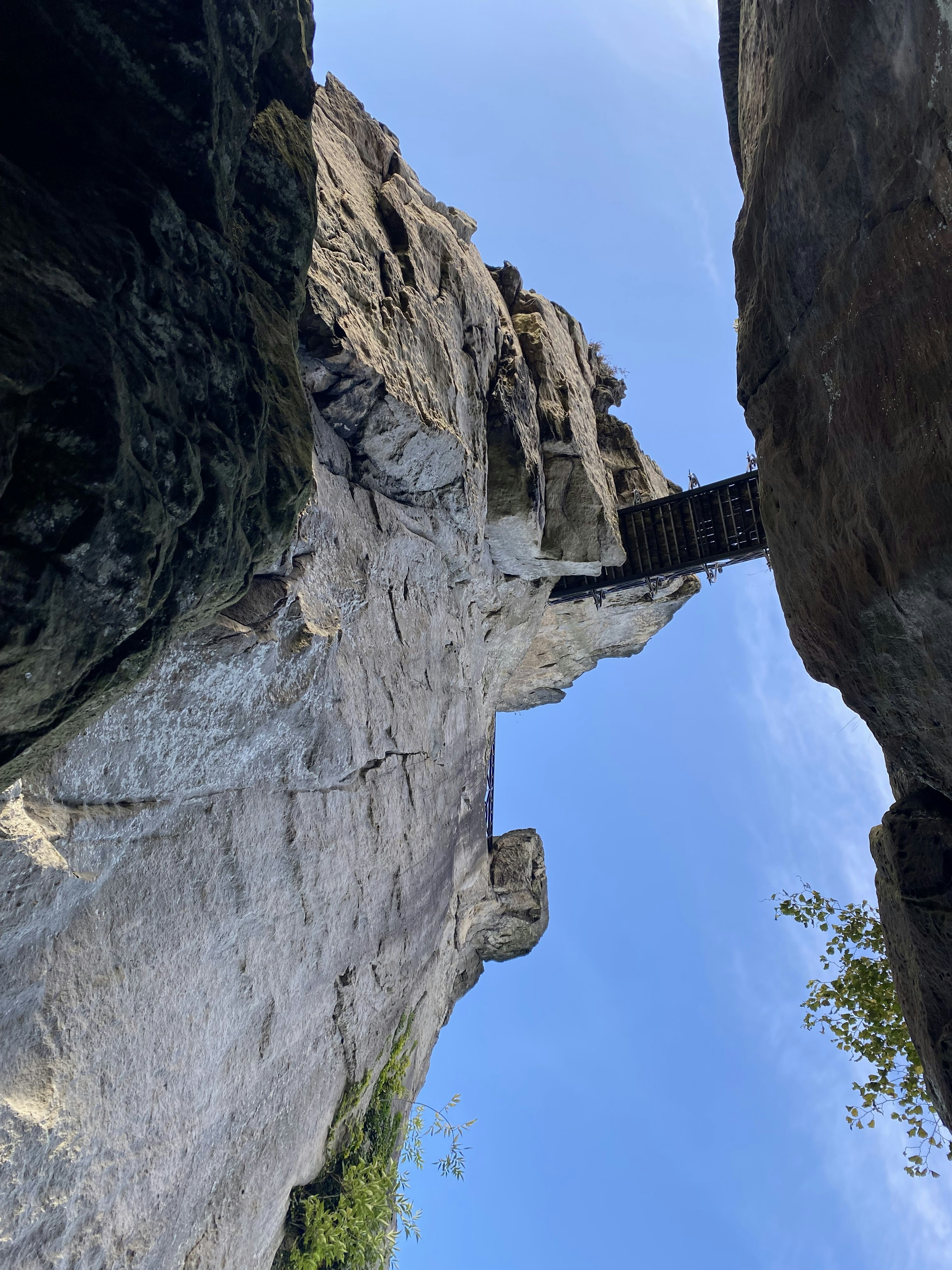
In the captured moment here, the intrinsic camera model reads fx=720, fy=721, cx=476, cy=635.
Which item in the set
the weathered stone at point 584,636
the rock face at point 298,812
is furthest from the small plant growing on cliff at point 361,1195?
the weathered stone at point 584,636

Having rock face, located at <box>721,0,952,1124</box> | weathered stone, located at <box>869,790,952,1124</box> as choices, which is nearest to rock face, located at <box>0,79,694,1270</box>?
rock face, located at <box>721,0,952,1124</box>

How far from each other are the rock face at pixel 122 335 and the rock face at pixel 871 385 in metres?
3.30

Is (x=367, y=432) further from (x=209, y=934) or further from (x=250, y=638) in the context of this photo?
(x=209, y=934)

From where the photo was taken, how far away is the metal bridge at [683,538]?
1379 centimetres

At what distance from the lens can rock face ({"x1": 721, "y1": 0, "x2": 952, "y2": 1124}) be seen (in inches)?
151

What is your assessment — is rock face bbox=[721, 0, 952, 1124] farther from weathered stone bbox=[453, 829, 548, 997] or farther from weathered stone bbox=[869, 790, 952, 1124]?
weathered stone bbox=[453, 829, 548, 997]

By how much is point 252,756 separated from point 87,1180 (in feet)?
8.72

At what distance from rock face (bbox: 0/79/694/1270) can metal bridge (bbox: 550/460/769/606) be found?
10.3ft

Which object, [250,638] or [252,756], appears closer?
[250,638]

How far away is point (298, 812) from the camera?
623 centimetres

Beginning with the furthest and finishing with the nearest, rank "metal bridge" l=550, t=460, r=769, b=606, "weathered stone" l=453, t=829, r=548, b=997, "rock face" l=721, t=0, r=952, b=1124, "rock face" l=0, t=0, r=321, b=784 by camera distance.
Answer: "weathered stone" l=453, t=829, r=548, b=997 → "metal bridge" l=550, t=460, r=769, b=606 → "rock face" l=721, t=0, r=952, b=1124 → "rock face" l=0, t=0, r=321, b=784

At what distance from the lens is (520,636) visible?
14148mm

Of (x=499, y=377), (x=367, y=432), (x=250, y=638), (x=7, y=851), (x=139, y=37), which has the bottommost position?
(x=7, y=851)

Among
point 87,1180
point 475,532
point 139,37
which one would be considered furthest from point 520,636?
point 139,37
